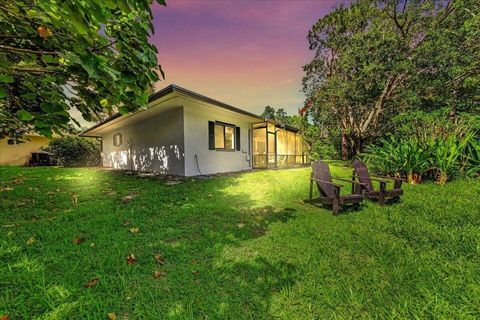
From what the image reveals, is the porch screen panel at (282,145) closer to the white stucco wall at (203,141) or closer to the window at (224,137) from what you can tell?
the white stucco wall at (203,141)

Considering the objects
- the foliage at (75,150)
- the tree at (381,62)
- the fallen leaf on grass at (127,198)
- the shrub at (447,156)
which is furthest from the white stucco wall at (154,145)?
the tree at (381,62)

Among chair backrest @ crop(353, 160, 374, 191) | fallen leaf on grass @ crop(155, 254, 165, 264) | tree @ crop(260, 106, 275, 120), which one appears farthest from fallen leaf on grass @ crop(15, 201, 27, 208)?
tree @ crop(260, 106, 275, 120)

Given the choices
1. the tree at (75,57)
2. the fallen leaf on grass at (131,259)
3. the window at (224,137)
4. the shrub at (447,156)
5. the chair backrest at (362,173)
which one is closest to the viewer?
the tree at (75,57)

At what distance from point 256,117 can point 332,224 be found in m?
7.51

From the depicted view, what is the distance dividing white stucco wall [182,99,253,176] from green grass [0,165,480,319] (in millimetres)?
3962

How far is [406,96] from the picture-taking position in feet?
32.0

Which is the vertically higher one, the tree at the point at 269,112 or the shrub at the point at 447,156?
the tree at the point at 269,112

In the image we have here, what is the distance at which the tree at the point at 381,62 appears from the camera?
9.02 m

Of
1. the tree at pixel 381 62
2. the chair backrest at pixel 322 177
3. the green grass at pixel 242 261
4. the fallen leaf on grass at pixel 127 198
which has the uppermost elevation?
the tree at pixel 381 62

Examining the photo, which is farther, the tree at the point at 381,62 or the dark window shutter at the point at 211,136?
the tree at the point at 381,62

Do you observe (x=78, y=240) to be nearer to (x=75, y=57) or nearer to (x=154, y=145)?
(x=75, y=57)

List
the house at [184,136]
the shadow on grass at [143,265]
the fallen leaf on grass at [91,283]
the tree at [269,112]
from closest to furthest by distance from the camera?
1. the shadow on grass at [143,265]
2. the fallen leaf on grass at [91,283]
3. the house at [184,136]
4. the tree at [269,112]

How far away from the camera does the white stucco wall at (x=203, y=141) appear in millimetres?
7906

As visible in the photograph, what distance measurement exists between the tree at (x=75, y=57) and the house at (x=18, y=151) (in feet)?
63.5
